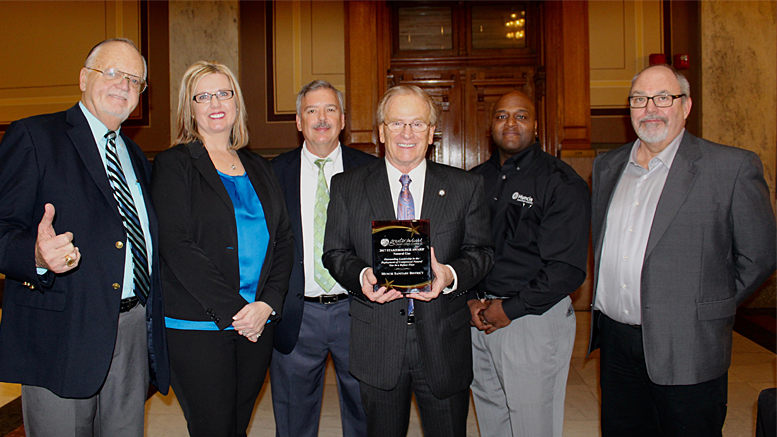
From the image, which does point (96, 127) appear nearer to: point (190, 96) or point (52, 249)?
point (190, 96)

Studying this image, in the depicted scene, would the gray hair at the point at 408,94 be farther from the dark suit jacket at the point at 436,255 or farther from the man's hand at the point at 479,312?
the man's hand at the point at 479,312

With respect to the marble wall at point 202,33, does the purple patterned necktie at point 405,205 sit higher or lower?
lower

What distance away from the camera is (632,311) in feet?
6.68

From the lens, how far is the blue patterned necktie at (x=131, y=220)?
5.93 ft

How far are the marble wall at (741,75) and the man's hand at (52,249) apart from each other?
5.84 m

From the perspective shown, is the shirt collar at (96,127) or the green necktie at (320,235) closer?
the shirt collar at (96,127)

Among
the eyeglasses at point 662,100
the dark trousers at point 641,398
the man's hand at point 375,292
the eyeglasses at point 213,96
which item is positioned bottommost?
the dark trousers at point 641,398

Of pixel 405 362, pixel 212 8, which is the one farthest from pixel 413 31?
pixel 405 362

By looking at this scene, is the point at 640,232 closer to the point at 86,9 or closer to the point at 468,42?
the point at 468,42

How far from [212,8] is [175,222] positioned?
437 cm

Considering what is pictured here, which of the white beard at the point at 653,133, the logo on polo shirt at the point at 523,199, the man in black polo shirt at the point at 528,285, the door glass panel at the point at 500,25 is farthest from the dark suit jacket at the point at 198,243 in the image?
the door glass panel at the point at 500,25

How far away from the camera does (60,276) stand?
1.67 meters

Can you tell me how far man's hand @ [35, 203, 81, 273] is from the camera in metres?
1.49

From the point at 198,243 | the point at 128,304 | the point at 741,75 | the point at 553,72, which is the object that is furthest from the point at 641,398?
the point at 741,75
